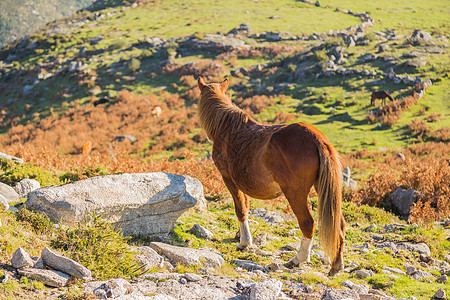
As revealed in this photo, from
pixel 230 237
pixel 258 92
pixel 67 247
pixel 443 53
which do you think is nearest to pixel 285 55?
pixel 258 92

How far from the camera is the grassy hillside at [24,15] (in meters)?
129

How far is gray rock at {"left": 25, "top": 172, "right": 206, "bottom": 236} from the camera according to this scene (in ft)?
18.3

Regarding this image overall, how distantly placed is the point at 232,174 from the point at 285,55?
2902 cm

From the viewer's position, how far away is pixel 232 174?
6504 millimetres

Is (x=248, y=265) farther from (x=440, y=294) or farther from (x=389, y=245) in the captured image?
(x=389, y=245)

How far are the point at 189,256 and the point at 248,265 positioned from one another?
106 cm

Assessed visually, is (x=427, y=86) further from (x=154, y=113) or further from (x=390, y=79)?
(x=154, y=113)

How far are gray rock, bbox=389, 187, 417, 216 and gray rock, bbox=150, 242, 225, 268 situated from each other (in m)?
6.95

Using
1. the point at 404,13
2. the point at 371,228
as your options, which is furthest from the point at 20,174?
the point at 404,13

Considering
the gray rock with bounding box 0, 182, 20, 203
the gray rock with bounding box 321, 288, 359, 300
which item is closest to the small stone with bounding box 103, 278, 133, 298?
the gray rock with bounding box 321, 288, 359, 300

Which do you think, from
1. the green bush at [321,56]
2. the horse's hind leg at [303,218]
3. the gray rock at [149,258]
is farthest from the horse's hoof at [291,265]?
the green bush at [321,56]

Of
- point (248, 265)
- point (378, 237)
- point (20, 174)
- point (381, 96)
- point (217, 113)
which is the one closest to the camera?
point (248, 265)

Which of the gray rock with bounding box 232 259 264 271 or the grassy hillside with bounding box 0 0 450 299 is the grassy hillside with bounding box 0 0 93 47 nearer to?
the grassy hillside with bounding box 0 0 450 299

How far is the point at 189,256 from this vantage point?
525cm
